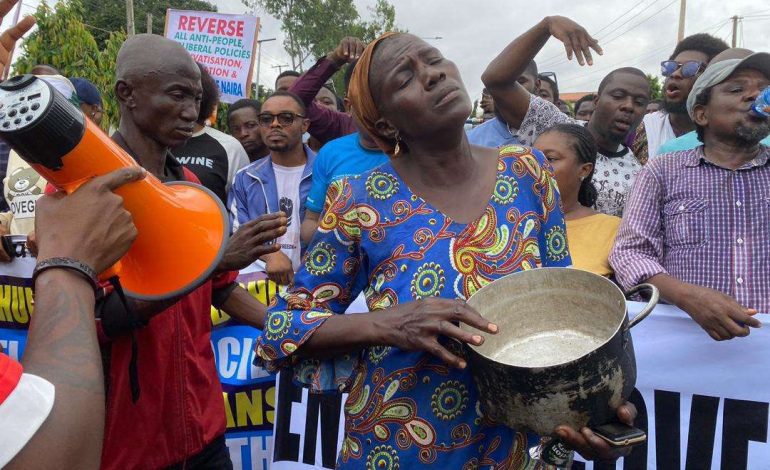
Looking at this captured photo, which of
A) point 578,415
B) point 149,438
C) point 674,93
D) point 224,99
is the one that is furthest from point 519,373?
point 224,99

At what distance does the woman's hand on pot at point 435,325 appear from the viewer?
1.40 metres

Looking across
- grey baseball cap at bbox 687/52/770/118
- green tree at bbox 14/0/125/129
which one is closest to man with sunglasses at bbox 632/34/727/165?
grey baseball cap at bbox 687/52/770/118

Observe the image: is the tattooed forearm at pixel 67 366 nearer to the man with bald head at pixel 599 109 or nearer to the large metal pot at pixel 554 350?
the large metal pot at pixel 554 350

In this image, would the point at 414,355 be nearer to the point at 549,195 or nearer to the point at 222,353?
the point at 549,195

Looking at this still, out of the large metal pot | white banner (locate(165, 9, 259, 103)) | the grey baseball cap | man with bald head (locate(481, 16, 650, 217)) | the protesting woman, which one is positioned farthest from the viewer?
white banner (locate(165, 9, 259, 103))

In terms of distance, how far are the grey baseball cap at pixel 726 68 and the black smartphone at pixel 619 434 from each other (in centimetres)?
194

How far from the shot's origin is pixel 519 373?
1.36 meters

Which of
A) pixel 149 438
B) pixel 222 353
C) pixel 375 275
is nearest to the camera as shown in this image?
pixel 375 275

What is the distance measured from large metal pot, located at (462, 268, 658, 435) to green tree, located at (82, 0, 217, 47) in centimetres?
3763

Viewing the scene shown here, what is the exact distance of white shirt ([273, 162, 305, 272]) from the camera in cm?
438

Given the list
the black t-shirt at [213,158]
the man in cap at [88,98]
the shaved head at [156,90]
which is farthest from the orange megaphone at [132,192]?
the man in cap at [88,98]

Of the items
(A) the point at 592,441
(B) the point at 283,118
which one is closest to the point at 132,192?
(A) the point at 592,441

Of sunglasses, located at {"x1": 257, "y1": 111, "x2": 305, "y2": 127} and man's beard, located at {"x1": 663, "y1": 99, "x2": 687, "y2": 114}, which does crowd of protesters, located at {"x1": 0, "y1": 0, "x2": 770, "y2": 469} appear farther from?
sunglasses, located at {"x1": 257, "y1": 111, "x2": 305, "y2": 127}

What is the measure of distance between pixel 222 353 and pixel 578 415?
242cm
